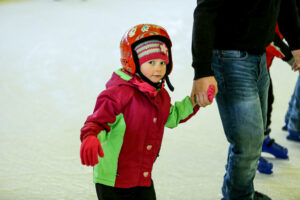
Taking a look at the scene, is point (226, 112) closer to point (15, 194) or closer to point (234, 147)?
point (234, 147)

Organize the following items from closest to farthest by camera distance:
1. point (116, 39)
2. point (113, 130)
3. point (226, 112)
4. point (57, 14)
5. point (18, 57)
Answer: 1. point (113, 130)
2. point (226, 112)
3. point (18, 57)
4. point (116, 39)
5. point (57, 14)

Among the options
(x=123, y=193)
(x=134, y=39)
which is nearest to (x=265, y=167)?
(x=123, y=193)

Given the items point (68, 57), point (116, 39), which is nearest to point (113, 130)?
point (68, 57)

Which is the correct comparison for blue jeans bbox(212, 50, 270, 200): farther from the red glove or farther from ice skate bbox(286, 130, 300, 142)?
ice skate bbox(286, 130, 300, 142)

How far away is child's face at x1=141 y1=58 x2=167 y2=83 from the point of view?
4.53 ft

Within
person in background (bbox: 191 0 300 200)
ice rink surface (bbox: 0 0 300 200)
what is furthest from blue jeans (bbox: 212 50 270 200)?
ice rink surface (bbox: 0 0 300 200)

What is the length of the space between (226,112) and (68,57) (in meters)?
3.32

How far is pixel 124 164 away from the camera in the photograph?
1401mm

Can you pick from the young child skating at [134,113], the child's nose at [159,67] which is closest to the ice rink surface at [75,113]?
the young child skating at [134,113]

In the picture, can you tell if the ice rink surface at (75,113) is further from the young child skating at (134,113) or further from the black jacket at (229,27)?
the black jacket at (229,27)

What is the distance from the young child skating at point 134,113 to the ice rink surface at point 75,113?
2.07 feet

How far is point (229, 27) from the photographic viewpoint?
1472 millimetres

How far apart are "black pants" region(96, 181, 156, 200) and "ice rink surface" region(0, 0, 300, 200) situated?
550mm

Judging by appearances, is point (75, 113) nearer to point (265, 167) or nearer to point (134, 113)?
point (265, 167)
